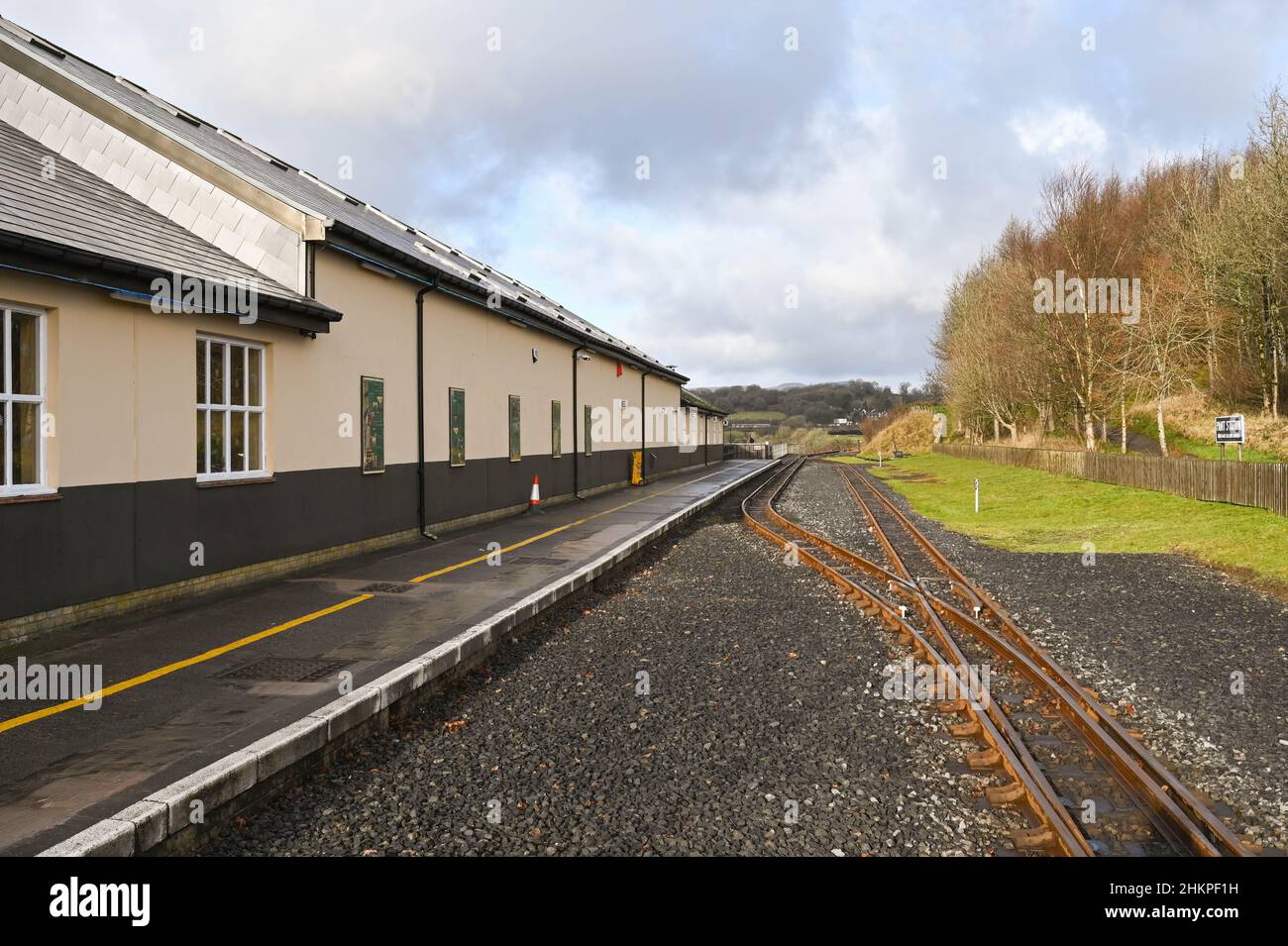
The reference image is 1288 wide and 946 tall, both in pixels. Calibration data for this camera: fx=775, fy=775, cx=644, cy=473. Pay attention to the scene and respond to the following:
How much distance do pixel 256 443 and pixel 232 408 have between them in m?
0.65

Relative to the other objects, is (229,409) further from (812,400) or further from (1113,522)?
(812,400)

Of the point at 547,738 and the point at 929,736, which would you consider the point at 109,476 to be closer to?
the point at 547,738

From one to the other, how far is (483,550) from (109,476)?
18.6ft

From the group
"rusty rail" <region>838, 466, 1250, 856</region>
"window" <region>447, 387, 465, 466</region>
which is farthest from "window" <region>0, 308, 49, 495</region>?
"rusty rail" <region>838, 466, 1250, 856</region>

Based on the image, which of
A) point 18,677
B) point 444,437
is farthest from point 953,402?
point 18,677

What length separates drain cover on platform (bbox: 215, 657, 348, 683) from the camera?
578 centimetres

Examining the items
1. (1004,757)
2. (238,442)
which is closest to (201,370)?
(238,442)

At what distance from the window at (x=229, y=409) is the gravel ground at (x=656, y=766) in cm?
444

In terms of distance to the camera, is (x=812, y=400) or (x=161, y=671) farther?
(x=812, y=400)

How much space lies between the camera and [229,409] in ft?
30.2

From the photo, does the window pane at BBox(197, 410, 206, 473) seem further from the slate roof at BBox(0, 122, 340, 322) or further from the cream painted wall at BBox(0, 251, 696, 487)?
the slate roof at BBox(0, 122, 340, 322)

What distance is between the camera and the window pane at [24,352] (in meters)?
6.72

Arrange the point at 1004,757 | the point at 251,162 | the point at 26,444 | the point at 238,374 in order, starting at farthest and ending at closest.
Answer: the point at 251,162, the point at 238,374, the point at 26,444, the point at 1004,757
